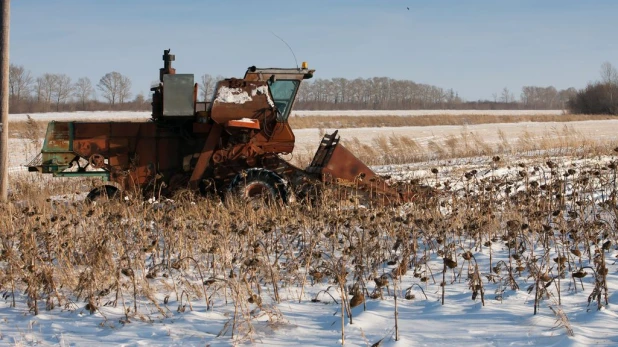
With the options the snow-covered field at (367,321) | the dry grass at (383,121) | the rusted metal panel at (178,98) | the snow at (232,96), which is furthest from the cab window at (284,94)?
the dry grass at (383,121)

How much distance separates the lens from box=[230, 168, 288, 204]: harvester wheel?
9.78 metres

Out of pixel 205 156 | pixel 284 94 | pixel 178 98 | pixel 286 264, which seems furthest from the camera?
pixel 284 94

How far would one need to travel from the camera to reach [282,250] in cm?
672

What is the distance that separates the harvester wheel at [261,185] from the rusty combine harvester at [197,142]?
62mm

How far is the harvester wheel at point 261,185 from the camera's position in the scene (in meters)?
9.78

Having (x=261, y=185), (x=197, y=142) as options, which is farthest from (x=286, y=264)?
(x=197, y=142)

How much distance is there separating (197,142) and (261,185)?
170 centimetres

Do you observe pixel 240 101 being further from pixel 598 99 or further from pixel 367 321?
pixel 598 99

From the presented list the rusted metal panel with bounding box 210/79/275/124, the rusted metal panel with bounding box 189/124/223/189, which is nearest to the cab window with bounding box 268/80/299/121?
the rusted metal panel with bounding box 210/79/275/124

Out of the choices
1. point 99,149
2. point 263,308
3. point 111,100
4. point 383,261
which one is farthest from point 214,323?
point 111,100

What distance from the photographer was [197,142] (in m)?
11.0

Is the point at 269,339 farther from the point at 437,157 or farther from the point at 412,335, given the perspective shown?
the point at 437,157

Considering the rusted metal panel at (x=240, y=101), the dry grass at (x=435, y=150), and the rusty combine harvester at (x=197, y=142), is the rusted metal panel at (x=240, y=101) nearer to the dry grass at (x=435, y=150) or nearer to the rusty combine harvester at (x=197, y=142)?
the rusty combine harvester at (x=197, y=142)

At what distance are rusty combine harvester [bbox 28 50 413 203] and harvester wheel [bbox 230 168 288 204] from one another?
0.06 metres
